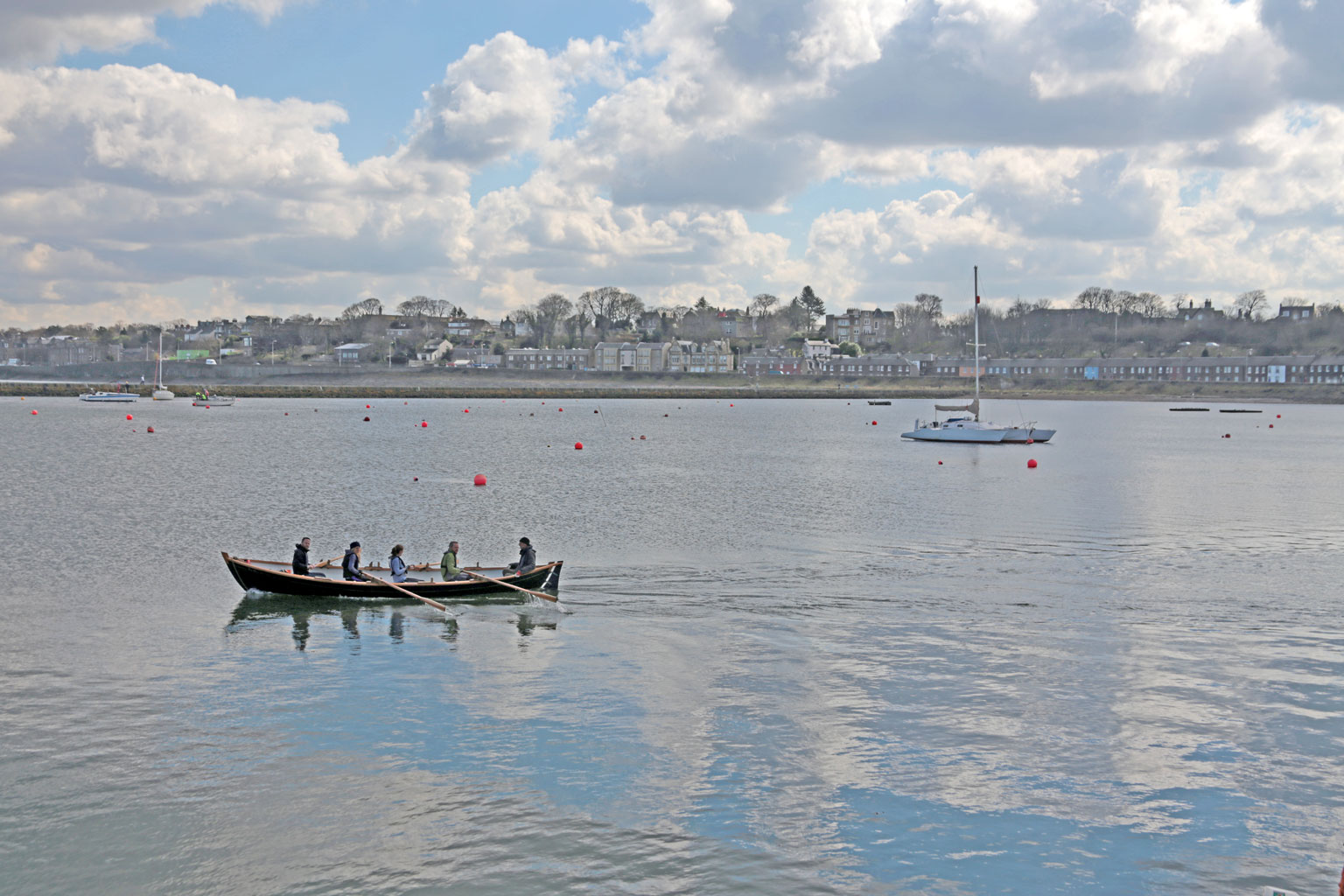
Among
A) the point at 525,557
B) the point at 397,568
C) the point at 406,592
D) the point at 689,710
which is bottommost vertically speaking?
the point at 689,710

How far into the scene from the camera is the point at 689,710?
19.3 metres

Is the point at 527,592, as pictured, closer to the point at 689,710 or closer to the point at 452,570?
the point at 452,570

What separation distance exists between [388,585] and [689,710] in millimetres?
10876

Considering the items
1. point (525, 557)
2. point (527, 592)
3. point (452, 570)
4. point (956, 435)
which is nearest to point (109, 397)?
point (956, 435)

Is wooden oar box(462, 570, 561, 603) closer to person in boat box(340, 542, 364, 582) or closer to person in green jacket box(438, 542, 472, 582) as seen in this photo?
person in green jacket box(438, 542, 472, 582)

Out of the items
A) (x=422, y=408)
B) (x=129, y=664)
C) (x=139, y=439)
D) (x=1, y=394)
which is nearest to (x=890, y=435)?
(x=139, y=439)

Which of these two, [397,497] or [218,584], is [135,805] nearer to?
[218,584]

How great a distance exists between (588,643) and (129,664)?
932 cm

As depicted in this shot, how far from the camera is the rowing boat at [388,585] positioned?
27.2m

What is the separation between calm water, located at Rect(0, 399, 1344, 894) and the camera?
13.9 meters

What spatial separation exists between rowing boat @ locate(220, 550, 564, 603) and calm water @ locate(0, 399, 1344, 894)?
508 mm

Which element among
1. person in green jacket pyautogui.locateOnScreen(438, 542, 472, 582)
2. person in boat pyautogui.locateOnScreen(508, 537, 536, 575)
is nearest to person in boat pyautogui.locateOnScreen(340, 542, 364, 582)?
person in green jacket pyautogui.locateOnScreen(438, 542, 472, 582)

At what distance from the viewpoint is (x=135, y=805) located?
15086 mm

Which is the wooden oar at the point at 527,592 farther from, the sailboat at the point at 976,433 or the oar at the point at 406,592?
the sailboat at the point at 976,433
